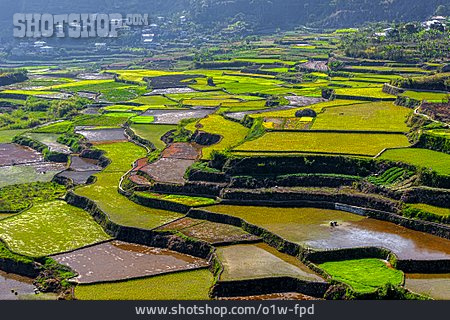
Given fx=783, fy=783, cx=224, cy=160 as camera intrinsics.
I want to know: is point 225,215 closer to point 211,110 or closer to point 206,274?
point 206,274

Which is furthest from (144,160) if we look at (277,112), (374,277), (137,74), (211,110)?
(137,74)

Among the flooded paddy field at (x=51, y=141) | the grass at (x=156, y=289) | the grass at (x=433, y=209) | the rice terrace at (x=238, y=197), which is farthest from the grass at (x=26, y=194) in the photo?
the grass at (x=433, y=209)

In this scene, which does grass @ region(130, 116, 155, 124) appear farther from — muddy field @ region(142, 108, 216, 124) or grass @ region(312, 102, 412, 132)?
grass @ region(312, 102, 412, 132)

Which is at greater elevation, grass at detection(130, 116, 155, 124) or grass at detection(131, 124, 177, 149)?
grass at detection(131, 124, 177, 149)

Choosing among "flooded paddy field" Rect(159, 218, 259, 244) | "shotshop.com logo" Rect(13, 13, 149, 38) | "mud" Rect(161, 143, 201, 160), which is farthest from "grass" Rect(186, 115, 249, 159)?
"shotshop.com logo" Rect(13, 13, 149, 38)

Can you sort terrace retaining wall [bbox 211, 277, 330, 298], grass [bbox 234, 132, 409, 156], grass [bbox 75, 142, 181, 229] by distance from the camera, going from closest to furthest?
terrace retaining wall [bbox 211, 277, 330, 298] → grass [bbox 75, 142, 181, 229] → grass [bbox 234, 132, 409, 156]

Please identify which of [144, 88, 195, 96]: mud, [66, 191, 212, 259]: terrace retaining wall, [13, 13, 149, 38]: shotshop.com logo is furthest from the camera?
[13, 13, 149, 38]: shotshop.com logo
